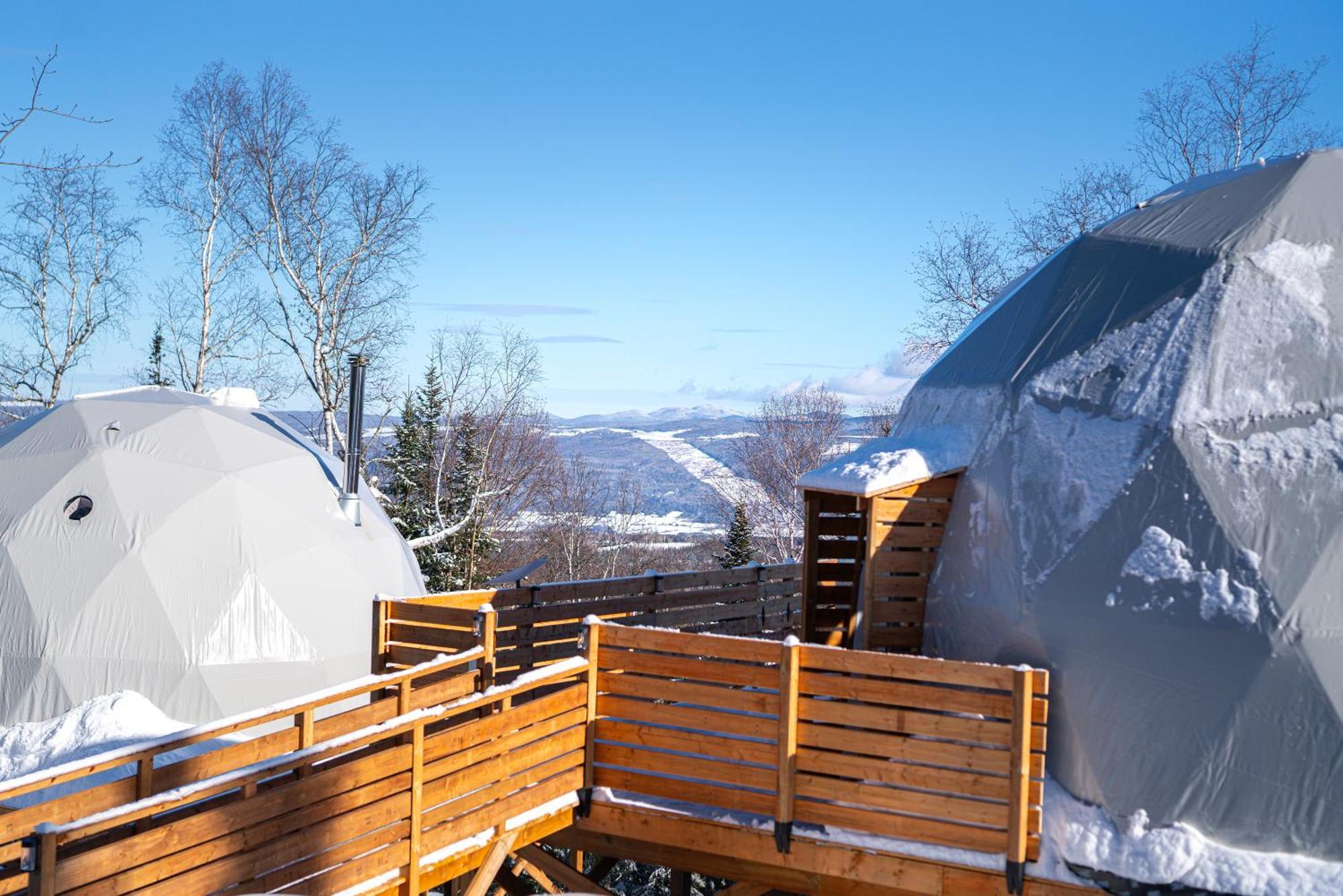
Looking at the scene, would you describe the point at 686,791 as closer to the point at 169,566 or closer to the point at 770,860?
the point at 770,860

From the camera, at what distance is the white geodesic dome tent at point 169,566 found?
11.2m

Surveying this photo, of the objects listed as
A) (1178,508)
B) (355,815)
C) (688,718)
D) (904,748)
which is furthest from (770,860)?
(1178,508)

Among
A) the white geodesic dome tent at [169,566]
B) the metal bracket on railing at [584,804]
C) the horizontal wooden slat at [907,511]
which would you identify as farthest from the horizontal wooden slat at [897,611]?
the white geodesic dome tent at [169,566]

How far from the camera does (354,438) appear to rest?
13.5 meters

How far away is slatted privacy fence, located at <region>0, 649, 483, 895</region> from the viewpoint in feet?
17.7

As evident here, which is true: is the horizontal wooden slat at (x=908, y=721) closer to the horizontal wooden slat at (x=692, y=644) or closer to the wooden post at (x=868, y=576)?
the horizontal wooden slat at (x=692, y=644)

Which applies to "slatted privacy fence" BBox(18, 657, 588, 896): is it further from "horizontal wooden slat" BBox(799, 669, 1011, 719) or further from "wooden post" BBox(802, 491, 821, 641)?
"wooden post" BBox(802, 491, 821, 641)

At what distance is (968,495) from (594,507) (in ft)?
115

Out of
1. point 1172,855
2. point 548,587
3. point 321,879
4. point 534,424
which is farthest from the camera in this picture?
point 534,424

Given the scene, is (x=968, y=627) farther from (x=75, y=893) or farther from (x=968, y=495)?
(x=75, y=893)

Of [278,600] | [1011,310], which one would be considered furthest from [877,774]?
[278,600]

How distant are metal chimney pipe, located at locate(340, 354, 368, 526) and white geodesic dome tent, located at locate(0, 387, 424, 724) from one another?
0.18 m

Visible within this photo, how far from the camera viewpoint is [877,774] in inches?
269

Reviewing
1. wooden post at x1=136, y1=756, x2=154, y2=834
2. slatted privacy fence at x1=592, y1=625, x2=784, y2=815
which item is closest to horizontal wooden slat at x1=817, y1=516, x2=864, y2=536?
slatted privacy fence at x1=592, y1=625, x2=784, y2=815
